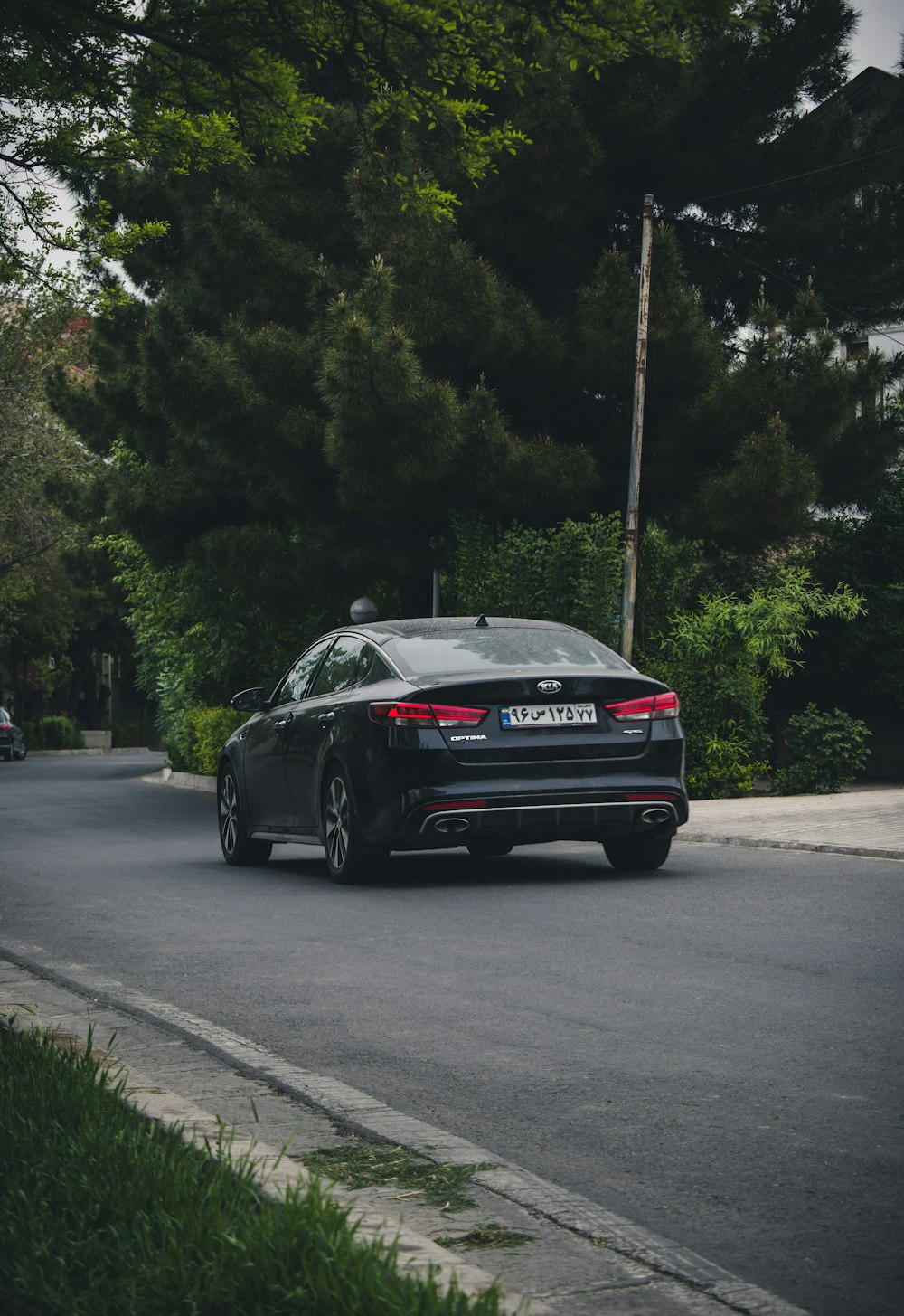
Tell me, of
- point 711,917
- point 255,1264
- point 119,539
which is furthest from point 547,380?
point 255,1264

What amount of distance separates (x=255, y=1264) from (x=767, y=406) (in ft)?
66.5

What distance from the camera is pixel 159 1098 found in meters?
→ 4.86

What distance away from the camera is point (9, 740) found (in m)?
52.1

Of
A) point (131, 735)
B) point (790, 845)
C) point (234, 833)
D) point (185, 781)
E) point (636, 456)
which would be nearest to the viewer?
point (234, 833)

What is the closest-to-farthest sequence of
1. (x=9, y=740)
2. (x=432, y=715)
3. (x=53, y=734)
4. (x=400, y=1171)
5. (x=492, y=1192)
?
(x=492, y=1192) → (x=400, y=1171) → (x=432, y=715) → (x=9, y=740) → (x=53, y=734)

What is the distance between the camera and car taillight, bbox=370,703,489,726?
10.6 m

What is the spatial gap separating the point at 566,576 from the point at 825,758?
3.73 metres

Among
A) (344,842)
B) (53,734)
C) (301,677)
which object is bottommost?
(53,734)

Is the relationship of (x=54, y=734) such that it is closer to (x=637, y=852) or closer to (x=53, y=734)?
(x=53, y=734)

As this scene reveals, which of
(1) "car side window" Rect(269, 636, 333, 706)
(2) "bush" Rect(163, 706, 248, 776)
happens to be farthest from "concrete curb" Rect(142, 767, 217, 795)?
(1) "car side window" Rect(269, 636, 333, 706)

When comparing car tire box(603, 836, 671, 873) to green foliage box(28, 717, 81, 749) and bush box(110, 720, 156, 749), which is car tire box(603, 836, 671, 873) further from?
bush box(110, 720, 156, 749)

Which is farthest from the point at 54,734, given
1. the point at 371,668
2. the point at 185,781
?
the point at 371,668

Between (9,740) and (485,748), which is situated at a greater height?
(485,748)

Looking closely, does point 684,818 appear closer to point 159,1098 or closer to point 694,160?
point 159,1098
